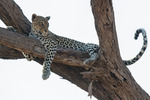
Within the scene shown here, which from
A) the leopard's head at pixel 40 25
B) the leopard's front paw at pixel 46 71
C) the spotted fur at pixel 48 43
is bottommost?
the leopard's front paw at pixel 46 71

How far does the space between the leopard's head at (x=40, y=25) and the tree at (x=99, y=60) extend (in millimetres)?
176

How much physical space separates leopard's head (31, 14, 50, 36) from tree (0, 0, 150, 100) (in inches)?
6.9

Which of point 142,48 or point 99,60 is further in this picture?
point 142,48

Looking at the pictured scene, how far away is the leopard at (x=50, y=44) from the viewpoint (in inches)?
252

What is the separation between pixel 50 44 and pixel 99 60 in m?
1.07

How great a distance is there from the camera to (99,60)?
6480mm

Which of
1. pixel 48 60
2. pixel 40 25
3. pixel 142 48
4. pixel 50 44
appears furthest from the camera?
pixel 142 48

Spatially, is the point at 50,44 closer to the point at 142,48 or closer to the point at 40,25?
the point at 40,25

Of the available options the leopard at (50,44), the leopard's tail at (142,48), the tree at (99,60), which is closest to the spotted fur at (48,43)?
the leopard at (50,44)

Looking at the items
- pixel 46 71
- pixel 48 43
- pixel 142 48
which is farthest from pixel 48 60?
pixel 142 48

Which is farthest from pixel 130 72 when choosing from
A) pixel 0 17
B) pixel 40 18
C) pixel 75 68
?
pixel 0 17

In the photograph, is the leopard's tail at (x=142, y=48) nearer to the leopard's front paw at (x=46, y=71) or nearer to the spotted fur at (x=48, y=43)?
the spotted fur at (x=48, y=43)

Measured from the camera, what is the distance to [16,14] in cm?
665

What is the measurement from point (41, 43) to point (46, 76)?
719 mm
